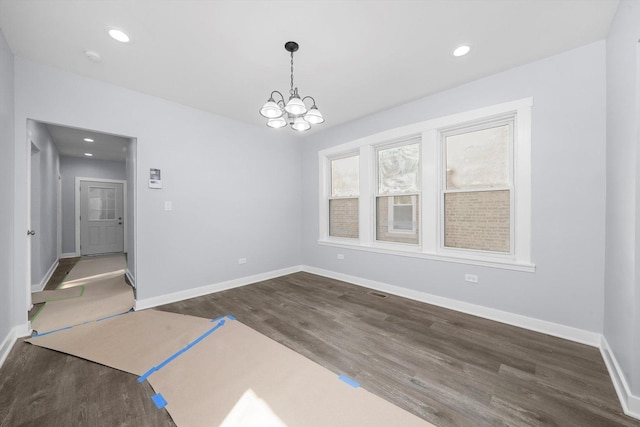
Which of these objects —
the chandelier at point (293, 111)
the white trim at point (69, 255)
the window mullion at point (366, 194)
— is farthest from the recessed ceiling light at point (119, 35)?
the white trim at point (69, 255)

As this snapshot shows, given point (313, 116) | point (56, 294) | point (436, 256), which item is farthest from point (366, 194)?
point (56, 294)

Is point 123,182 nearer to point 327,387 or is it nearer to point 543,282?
point 327,387

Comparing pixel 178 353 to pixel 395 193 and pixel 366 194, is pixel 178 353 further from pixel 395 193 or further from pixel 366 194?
pixel 395 193

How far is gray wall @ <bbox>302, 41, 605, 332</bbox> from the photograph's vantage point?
236cm

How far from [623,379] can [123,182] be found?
33.6 feet

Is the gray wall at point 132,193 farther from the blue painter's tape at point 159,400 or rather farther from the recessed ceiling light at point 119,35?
the blue painter's tape at point 159,400

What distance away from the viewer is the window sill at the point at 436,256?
109 inches

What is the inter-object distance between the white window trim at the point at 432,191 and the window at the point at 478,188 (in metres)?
0.10

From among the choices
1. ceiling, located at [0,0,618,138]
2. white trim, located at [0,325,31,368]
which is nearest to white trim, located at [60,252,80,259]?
white trim, located at [0,325,31,368]

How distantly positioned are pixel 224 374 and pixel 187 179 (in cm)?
281

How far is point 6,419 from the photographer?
1.56m

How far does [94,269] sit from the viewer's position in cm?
555

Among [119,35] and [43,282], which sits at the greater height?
[119,35]

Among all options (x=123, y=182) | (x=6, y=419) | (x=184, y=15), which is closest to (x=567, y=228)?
(x=184, y=15)
